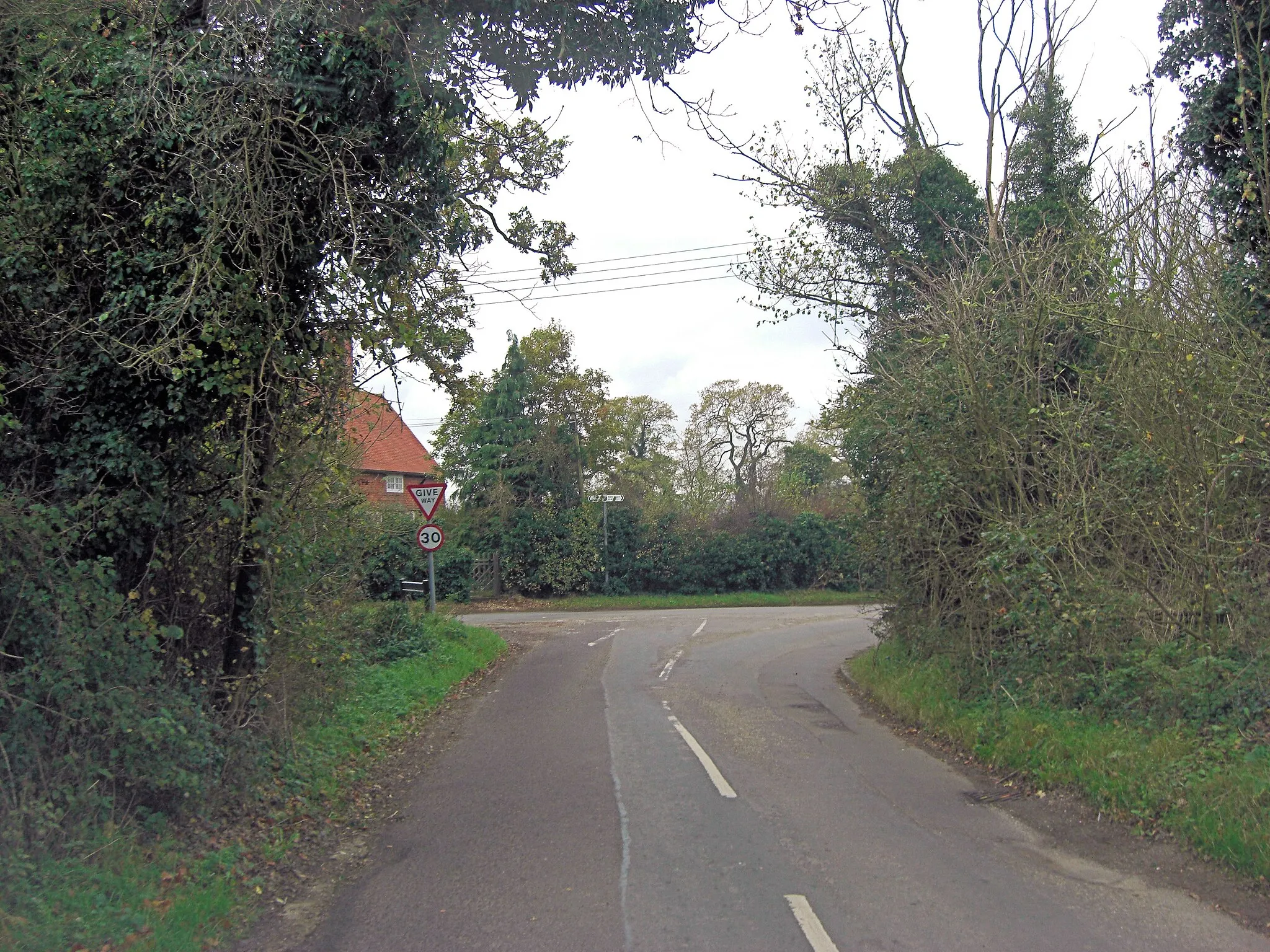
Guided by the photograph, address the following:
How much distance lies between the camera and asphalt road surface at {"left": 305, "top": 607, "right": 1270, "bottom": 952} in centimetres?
514

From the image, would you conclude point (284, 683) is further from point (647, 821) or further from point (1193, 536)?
point (1193, 536)

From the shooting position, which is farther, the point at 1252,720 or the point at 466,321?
the point at 466,321

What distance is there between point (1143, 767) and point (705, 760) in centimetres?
397

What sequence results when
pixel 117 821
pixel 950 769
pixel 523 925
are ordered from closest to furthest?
pixel 523 925, pixel 117 821, pixel 950 769

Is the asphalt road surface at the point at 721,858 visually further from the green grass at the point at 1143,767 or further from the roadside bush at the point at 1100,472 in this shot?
the roadside bush at the point at 1100,472

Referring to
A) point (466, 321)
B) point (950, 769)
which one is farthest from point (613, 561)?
point (950, 769)

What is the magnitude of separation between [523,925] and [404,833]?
2.22 m

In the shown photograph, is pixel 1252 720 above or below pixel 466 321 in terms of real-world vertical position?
below

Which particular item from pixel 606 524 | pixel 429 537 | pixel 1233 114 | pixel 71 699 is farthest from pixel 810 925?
pixel 606 524

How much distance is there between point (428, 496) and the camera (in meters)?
19.2

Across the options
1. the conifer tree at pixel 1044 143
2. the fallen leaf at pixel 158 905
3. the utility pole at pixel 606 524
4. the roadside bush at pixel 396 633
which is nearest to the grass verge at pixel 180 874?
the fallen leaf at pixel 158 905

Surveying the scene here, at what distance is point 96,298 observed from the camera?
6859 mm

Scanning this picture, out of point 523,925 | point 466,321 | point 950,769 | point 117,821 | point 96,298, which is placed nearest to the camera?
point 523,925

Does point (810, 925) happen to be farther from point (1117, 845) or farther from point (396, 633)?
point (396, 633)
